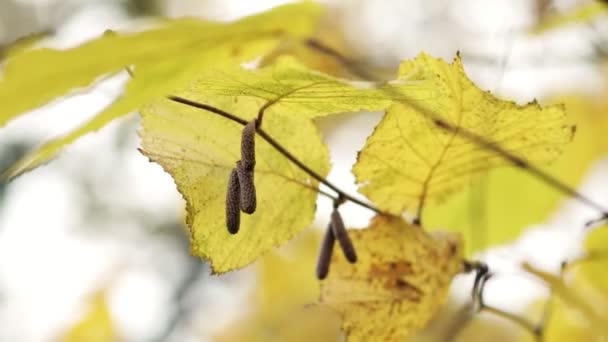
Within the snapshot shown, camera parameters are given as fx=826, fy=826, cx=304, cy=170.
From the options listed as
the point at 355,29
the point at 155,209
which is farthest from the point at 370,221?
the point at 155,209

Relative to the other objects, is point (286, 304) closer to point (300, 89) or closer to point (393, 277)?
point (393, 277)

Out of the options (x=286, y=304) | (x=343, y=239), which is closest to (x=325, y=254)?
(x=343, y=239)

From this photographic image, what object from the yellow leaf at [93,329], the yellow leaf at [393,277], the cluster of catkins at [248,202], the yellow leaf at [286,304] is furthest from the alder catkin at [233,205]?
the yellow leaf at [93,329]

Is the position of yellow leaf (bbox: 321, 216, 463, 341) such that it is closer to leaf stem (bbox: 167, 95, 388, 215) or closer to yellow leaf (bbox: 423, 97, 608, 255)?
leaf stem (bbox: 167, 95, 388, 215)

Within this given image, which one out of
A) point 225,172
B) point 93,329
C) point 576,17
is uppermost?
point 576,17

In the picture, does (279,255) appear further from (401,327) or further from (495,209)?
(401,327)

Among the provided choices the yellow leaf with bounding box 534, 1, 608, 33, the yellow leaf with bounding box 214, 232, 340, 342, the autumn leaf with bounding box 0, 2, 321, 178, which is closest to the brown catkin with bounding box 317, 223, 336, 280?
the autumn leaf with bounding box 0, 2, 321, 178
